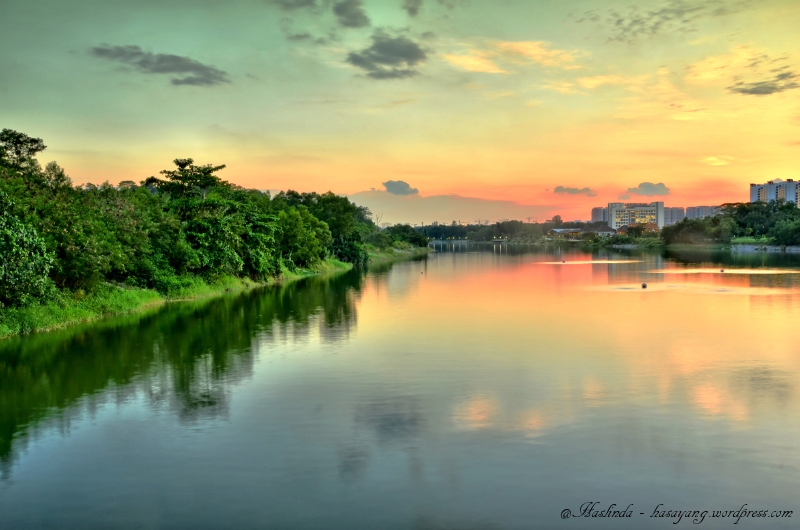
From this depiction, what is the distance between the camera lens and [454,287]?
190 ft

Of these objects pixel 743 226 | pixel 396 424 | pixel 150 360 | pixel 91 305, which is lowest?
pixel 396 424

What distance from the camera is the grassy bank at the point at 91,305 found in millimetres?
28266

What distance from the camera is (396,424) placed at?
1588cm

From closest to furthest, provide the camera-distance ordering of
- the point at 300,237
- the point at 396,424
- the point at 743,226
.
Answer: the point at 396,424
the point at 300,237
the point at 743,226

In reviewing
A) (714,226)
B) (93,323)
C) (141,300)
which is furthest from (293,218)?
(714,226)

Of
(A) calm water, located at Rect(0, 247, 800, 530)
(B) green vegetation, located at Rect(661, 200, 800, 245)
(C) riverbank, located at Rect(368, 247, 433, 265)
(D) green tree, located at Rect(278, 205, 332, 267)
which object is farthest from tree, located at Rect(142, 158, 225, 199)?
(B) green vegetation, located at Rect(661, 200, 800, 245)

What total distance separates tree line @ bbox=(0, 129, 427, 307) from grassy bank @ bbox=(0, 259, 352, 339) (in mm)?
554

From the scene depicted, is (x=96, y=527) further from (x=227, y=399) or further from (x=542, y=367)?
(x=542, y=367)

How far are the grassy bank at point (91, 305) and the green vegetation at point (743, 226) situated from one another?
12741 centimetres

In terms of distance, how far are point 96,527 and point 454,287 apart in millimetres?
48573

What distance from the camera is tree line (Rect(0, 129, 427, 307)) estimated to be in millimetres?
27031

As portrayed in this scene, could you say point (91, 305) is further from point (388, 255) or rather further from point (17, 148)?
point (388, 255)

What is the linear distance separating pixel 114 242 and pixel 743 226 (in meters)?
164

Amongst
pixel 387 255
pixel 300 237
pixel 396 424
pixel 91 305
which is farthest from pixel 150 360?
pixel 387 255
